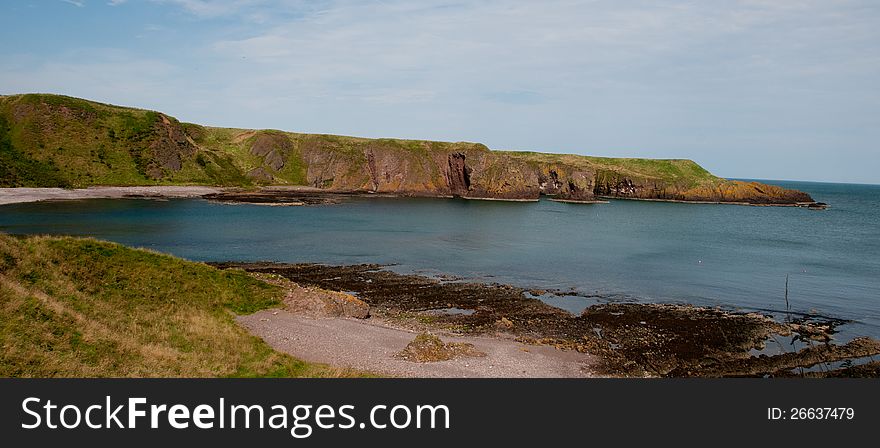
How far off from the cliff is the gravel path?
120m

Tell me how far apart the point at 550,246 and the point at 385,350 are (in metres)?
51.2

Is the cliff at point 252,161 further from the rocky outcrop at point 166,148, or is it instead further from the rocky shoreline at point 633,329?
the rocky shoreline at point 633,329

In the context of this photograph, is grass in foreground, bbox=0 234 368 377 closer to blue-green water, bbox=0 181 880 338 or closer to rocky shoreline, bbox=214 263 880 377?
rocky shoreline, bbox=214 263 880 377

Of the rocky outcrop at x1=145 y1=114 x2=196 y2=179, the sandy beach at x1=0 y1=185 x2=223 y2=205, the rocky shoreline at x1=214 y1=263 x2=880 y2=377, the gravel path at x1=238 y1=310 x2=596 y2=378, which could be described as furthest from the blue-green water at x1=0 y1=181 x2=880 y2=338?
the rocky outcrop at x1=145 y1=114 x2=196 y2=179

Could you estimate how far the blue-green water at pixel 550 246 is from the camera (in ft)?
165

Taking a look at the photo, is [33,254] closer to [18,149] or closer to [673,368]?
[673,368]

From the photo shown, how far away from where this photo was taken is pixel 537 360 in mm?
29328

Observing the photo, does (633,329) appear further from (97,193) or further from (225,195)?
(97,193)

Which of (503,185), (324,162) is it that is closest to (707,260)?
(503,185)

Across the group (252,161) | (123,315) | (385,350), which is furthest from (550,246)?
(252,161)

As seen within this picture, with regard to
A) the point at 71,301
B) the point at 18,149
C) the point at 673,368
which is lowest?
the point at 673,368

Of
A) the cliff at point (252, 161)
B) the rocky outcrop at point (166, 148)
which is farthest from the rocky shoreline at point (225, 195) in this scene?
the rocky outcrop at point (166, 148)

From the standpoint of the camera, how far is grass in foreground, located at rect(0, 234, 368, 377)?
19516 millimetres

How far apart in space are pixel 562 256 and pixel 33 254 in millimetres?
55285
